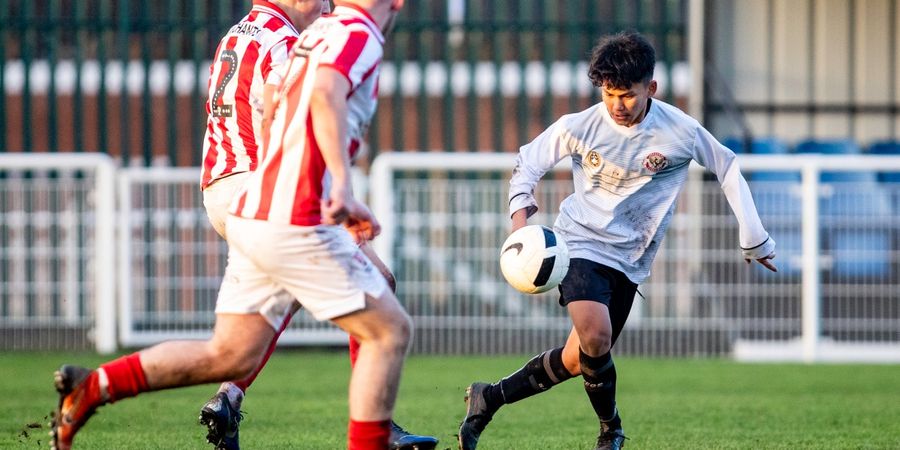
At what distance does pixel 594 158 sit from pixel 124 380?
232 cm

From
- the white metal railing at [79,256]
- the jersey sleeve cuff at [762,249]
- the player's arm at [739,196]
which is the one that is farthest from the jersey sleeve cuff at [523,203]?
the white metal railing at [79,256]

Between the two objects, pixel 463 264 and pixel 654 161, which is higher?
pixel 654 161

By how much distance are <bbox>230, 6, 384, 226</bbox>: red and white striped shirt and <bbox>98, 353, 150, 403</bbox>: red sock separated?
609mm

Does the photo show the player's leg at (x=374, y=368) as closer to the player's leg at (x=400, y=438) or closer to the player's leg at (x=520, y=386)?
the player's leg at (x=400, y=438)

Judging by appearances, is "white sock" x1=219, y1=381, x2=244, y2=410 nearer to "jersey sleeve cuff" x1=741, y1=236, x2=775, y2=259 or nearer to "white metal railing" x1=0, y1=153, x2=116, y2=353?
"jersey sleeve cuff" x1=741, y1=236, x2=775, y2=259

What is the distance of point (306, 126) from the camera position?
458 centimetres

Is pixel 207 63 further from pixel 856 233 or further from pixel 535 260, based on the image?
pixel 535 260

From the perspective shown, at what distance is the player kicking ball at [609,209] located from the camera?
6000mm

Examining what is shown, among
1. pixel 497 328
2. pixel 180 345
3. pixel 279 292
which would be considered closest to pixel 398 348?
pixel 279 292

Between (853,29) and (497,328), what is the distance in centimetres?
721

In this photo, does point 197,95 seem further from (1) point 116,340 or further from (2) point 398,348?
(2) point 398,348

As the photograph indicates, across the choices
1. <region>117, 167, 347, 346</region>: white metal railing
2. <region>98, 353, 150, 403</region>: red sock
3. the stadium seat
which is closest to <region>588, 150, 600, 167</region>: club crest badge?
<region>98, 353, 150, 403</region>: red sock

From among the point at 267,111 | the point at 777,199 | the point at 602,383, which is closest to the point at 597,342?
the point at 602,383

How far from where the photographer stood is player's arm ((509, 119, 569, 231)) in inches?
238
